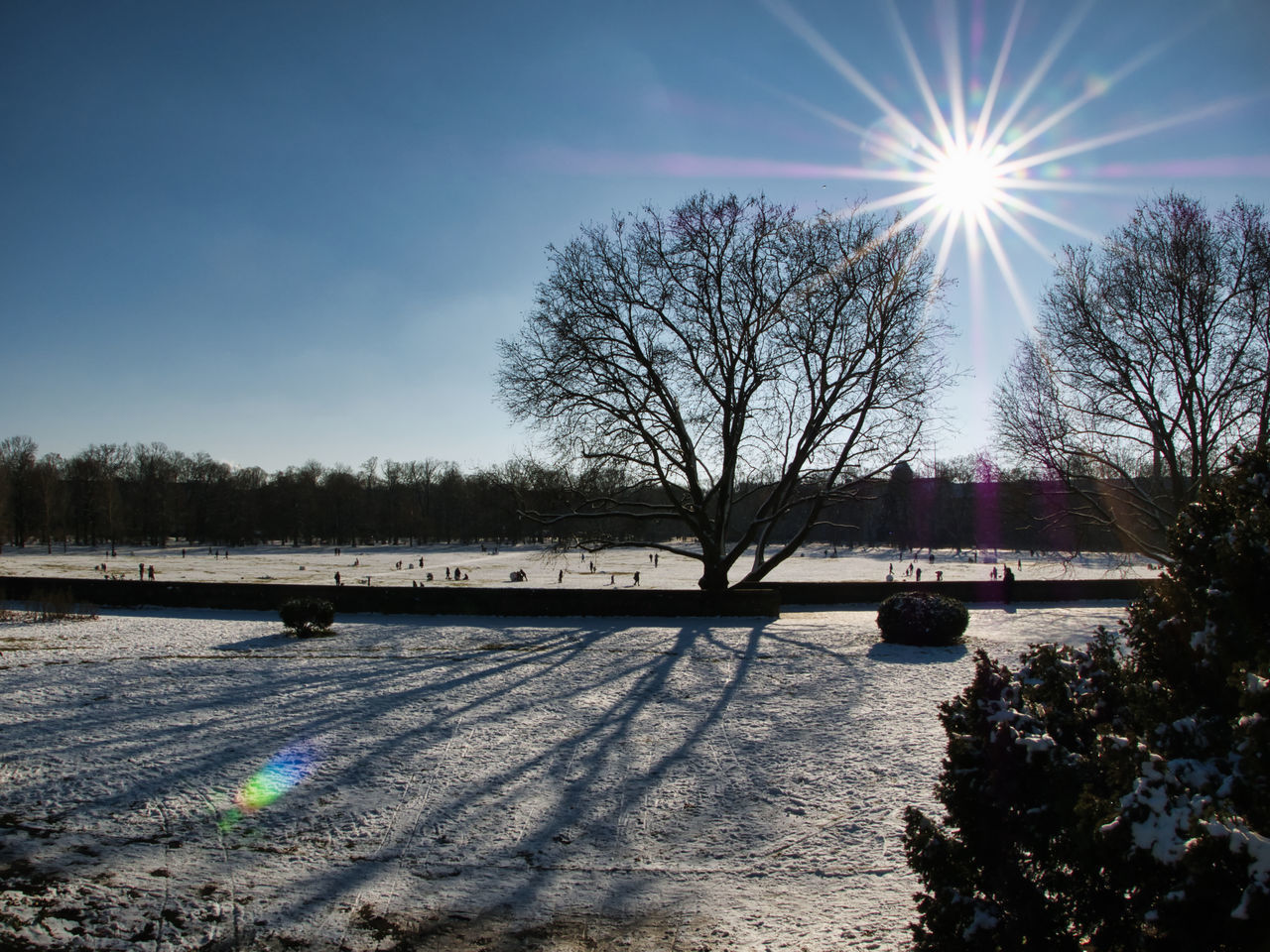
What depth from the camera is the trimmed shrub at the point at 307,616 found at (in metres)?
16.4

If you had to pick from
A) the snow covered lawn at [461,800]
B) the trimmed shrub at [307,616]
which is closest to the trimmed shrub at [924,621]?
the snow covered lawn at [461,800]

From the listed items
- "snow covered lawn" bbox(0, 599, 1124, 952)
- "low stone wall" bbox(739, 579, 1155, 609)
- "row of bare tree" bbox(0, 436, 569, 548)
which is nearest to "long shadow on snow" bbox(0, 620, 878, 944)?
"snow covered lawn" bbox(0, 599, 1124, 952)

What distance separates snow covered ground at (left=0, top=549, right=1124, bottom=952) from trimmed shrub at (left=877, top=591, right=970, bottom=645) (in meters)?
2.16

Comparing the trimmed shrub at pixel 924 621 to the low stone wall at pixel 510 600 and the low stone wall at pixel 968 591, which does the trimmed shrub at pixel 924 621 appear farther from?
the low stone wall at pixel 968 591

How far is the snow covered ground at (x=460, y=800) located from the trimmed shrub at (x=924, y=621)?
216 centimetres

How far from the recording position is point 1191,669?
3.20m

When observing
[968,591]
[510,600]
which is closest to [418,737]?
[510,600]

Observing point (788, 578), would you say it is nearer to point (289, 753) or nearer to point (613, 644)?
point (613, 644)

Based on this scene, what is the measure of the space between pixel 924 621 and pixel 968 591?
36.3 feet

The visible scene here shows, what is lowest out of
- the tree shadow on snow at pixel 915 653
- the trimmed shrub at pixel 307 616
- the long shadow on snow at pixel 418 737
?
the long shadow on snow at pixel 418 737

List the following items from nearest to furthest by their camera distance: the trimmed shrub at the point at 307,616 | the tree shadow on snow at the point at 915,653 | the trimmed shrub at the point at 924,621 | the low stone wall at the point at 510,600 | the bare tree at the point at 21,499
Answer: the tree shadow on snow at the point at 915,653, the trimmed shrub at the point at 924,621, the trimmed shrub at the point at 307,616, the low stone wall at the point at 510,600, the bare tree at the point at 21,499

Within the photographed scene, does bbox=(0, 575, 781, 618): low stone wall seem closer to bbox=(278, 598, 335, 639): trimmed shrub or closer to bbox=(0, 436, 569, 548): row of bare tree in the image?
bbox=(278, 598, 335, 639): trimmed shrub

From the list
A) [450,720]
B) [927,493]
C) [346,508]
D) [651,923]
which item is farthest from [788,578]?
[346,508]

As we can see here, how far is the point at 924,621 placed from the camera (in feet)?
50.3
